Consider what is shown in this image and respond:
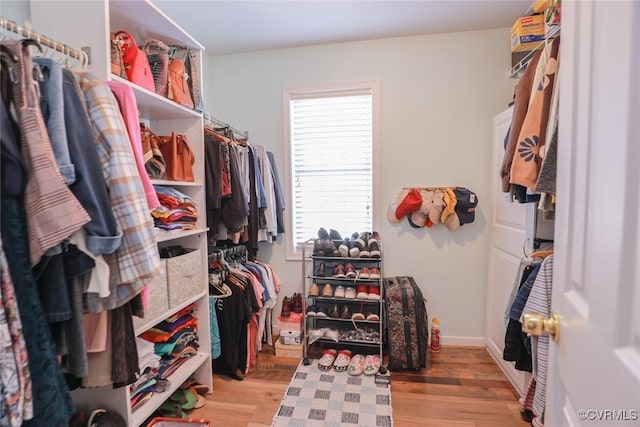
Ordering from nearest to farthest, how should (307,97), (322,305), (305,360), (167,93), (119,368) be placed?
(119,368)
(167,93)
(305,360)
(322,305)
(307,97)

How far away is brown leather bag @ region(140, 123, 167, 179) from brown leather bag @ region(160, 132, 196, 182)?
2.1 inches

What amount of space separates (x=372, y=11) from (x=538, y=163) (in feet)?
5.08

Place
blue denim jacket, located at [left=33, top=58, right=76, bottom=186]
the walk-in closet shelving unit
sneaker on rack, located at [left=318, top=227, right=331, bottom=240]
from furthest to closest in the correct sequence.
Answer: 1. sneaker on rack, located at [left=318, top=227, right=331, bottom=240]
2. the walk-in closet shelving unit
3. blue denim jacket, located at [left=33, top=58, right=76, bottom=186]

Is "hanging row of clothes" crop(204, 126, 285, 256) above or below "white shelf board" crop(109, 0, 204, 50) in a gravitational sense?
below

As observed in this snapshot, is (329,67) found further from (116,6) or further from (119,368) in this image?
(119,368)

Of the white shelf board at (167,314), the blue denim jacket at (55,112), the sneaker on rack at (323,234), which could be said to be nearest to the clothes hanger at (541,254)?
the sneaker on rack at (323,234)

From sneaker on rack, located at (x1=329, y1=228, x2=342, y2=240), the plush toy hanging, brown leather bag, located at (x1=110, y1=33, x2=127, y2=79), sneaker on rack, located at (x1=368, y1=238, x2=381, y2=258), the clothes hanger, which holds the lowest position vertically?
sneaker on rack, located at (x1=368, y1=238, x2=381, y2=258)

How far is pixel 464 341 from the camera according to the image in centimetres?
253

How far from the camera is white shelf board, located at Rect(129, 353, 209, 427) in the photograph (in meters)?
1.39

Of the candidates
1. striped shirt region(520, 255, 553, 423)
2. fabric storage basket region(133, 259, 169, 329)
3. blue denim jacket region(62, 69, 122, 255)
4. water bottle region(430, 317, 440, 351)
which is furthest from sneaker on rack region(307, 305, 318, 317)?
blue denim jacket region(62, 69, 122, 255)

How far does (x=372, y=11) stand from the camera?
2.10 m

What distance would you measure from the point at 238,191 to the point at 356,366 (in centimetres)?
146

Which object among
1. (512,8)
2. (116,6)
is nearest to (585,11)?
(116,6)

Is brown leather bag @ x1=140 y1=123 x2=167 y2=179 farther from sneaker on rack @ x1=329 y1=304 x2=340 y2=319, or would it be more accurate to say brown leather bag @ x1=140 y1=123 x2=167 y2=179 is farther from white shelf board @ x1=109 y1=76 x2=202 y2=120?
sneaker on rack @ x1=329 y1=304 x2=340 y2=319
